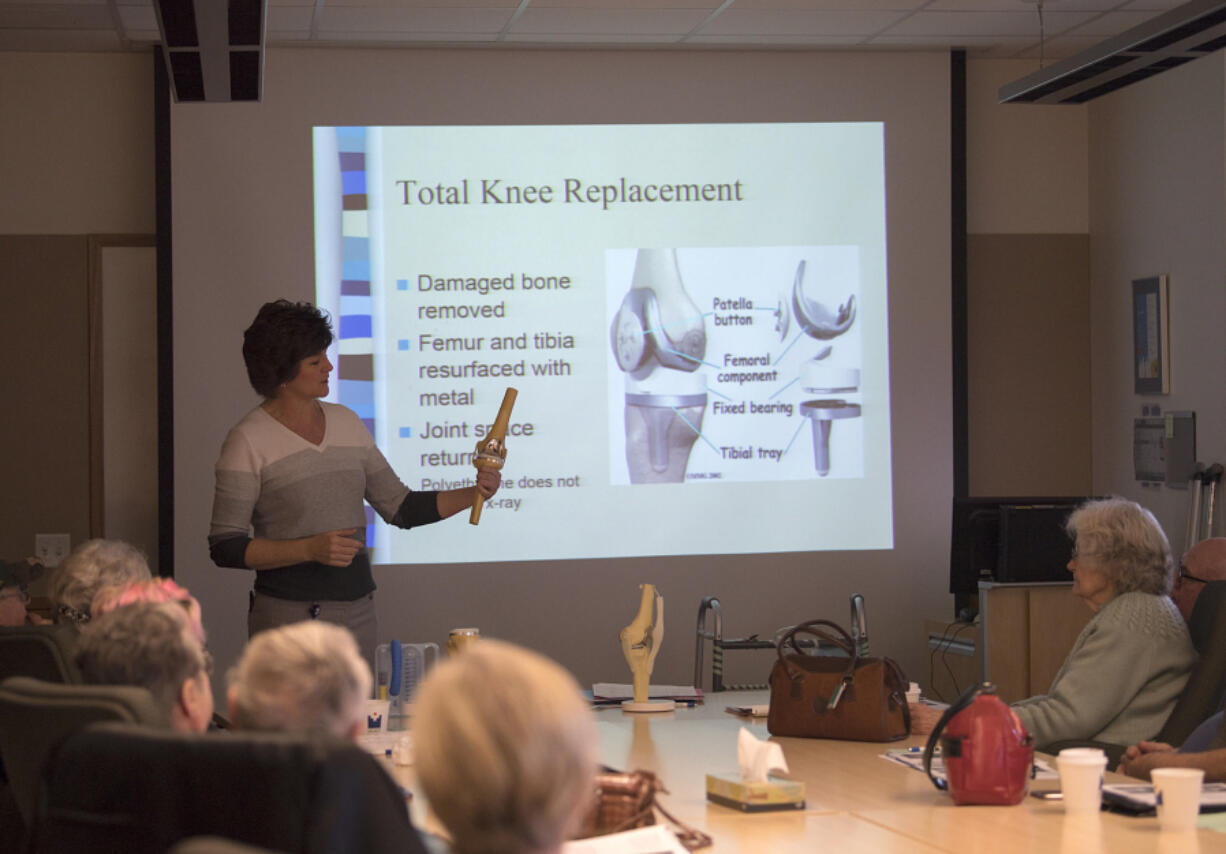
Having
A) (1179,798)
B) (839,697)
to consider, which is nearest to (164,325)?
(839,697)

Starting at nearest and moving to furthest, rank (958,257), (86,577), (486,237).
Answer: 1. (86,577)
2. (486,237)
3. (958,257)

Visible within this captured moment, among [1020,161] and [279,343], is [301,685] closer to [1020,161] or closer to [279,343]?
[279,343]

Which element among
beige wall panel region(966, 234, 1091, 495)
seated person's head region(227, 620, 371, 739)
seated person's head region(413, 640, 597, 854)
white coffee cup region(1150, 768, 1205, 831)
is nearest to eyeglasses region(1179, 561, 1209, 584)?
white coffee cup region(1150, 768, 1205, 831)

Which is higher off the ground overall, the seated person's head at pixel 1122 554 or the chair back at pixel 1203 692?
the seated person's head at pixel 1122 554

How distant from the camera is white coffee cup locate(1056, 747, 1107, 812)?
94.2 inches

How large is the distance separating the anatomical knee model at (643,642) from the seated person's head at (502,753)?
2584 millimetres

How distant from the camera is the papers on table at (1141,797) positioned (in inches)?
94.5

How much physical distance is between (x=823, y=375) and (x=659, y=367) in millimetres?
741

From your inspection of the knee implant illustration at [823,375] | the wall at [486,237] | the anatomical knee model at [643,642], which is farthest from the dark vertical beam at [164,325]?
the anatomical knee model at [643,642]

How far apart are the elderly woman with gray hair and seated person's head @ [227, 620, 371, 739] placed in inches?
74.6

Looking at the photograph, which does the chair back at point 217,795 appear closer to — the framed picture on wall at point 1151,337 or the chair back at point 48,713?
the chair back at point 48,713

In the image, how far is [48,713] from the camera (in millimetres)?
1873

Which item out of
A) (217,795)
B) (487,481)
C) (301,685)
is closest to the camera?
(217,795)

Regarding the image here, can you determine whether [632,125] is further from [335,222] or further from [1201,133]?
[1201,133]
